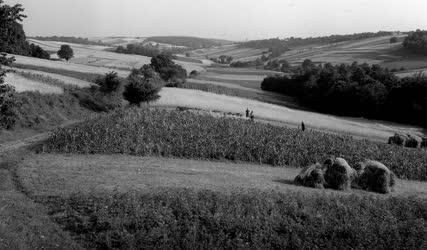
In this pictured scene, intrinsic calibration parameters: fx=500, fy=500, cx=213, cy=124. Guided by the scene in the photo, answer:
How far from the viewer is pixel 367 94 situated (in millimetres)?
66375

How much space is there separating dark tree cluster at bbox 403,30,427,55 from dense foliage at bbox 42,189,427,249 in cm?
9909

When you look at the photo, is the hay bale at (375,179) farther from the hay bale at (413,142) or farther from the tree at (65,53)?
the tree at (65,53)

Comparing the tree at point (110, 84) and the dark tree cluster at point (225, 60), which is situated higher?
the tree at point (110, 84)

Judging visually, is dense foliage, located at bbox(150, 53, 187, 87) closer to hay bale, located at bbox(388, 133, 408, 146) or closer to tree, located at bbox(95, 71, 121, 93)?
tree, located at bbox(95, 71, 121, 93)

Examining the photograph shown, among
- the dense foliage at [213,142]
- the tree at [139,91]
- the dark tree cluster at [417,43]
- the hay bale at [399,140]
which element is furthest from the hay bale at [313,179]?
the dark tree cluster at [417,43]

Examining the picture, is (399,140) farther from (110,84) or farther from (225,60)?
(225,60)

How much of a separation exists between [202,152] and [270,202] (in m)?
10.9

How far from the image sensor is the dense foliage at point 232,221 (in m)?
18.3

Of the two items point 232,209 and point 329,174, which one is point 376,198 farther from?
point 232,209

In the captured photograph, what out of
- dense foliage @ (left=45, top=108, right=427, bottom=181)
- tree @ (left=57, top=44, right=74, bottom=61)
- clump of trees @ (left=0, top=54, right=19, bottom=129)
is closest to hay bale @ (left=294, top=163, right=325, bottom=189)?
dense foliage @ (left=45, top=108, right=427, bottom=181)

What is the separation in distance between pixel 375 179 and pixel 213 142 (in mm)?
10676

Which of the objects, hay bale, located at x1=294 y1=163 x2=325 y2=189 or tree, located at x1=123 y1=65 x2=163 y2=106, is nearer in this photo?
hay bale, located at x1=294 y1=163 x2=325 y2=189

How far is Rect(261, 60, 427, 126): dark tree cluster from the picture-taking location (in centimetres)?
6341

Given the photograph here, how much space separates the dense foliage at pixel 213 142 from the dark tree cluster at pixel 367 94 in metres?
26.5
